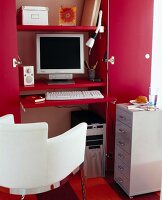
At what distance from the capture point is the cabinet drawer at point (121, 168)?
2.53m

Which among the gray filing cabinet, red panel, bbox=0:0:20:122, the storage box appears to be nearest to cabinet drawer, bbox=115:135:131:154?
the gray filing cabinet

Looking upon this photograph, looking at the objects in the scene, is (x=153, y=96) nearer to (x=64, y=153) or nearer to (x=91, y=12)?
(x=91, y=12)

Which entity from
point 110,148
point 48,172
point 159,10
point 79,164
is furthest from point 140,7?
point 48,172

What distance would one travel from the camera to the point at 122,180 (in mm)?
2627

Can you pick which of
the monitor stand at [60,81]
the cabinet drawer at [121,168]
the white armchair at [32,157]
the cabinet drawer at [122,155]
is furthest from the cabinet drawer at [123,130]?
the white armchair at [32,157]

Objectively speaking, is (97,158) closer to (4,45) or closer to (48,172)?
(48,172)

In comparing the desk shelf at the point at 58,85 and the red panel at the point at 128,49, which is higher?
the red panel at the point at 128,49

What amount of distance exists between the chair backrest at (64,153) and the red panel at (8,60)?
86 centimetres

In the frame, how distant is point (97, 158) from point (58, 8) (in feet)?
5.24

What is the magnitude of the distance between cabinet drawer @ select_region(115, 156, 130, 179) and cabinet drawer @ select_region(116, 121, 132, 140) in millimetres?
266

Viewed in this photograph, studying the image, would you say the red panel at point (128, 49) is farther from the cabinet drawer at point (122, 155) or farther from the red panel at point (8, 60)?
the red panel at point (8, 60)

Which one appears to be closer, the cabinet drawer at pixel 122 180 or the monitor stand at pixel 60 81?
the cabinet drawer at pixel 122 180

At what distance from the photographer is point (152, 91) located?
2.93 metres

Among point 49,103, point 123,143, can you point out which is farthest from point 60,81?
point 123,143
